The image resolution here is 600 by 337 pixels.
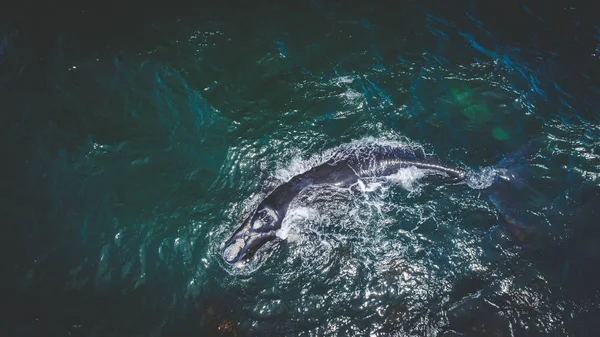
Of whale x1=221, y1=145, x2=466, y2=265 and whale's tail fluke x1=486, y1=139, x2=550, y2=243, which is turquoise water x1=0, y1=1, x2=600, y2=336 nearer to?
whale's tail fluke x1=486, y1=139, x2=550, y2=243

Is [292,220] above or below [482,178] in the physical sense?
above

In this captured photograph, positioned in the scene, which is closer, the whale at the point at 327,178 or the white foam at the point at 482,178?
the whale at the point at 327,178

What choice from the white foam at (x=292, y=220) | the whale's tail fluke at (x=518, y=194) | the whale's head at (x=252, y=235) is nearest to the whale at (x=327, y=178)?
the whale's head at (x=252, y=235)

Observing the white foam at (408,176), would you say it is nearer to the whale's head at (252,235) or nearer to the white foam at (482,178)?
the white foam at (482,178)

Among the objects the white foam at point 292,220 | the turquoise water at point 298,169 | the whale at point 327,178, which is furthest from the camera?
the white foam at point 292,220

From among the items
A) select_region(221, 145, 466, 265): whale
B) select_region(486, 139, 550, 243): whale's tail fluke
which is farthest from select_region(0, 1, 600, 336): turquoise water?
select_region(221, 145, 466, 265): whale

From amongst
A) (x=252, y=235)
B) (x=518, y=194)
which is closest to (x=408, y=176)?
(x=518, y=194)

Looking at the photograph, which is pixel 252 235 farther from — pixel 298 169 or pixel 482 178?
pixel 482 178
